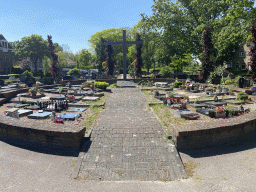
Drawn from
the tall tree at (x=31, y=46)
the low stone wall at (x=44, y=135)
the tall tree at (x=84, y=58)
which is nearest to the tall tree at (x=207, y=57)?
the low stone wall at (x=44, y=135)

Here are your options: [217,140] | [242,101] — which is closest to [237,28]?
[242,101]

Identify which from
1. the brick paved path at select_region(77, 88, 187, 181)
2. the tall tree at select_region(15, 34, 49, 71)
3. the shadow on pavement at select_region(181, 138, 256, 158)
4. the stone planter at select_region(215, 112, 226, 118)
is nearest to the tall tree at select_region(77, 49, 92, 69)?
the tall tree at select_region(15, 34, 49, 71)

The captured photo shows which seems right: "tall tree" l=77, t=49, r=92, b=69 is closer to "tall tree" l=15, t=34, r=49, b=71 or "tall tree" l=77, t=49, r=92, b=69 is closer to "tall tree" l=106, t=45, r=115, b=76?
"tall tree" l=15, t=34, r=49, b=71

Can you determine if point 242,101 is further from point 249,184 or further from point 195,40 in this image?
point 195,40

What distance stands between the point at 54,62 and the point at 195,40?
23.2m

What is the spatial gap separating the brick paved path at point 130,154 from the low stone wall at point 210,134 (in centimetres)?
53

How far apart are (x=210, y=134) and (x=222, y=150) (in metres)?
0.67

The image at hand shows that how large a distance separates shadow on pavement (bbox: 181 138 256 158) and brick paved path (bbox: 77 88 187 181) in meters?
0.74

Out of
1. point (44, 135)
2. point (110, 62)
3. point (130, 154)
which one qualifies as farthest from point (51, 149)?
point (110, 62)

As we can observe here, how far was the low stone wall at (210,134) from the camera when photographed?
671cm

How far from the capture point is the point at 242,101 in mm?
12984

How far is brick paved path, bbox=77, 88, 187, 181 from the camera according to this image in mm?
5418

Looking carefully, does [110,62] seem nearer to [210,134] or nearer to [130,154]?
[210,134]

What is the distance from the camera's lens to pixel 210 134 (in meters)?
6.89
